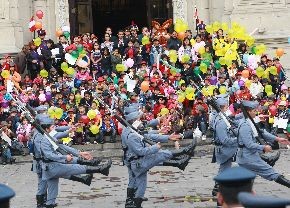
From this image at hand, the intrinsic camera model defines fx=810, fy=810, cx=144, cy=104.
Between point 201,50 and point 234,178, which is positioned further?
point 201,50

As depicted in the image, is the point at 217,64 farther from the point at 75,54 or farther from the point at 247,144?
the point at 247,144

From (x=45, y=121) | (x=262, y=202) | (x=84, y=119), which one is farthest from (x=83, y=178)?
(x=262, y=202)

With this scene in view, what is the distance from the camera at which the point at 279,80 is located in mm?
21266

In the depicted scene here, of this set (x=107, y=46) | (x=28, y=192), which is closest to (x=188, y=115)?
(x=107, y=46)

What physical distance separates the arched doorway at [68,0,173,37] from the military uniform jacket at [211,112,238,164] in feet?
44.0

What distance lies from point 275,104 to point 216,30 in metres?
2.98

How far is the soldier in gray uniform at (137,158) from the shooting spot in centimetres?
1229

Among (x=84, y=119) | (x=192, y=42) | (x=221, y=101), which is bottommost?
(x=84, y=119)

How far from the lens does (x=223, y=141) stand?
13.2 m

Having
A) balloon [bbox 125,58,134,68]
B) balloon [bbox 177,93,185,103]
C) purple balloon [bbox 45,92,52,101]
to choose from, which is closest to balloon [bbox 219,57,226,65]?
balloon [bbox 177,93,185,103]

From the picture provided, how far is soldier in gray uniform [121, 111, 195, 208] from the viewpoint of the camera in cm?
1229

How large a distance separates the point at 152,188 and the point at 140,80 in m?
6.48

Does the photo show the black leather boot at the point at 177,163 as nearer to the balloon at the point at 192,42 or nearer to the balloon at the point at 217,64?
the balloon at the point at 217,64

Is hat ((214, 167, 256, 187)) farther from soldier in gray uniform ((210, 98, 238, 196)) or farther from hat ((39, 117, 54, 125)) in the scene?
soldier in gray uniform ((210, 98, 238, 196))
